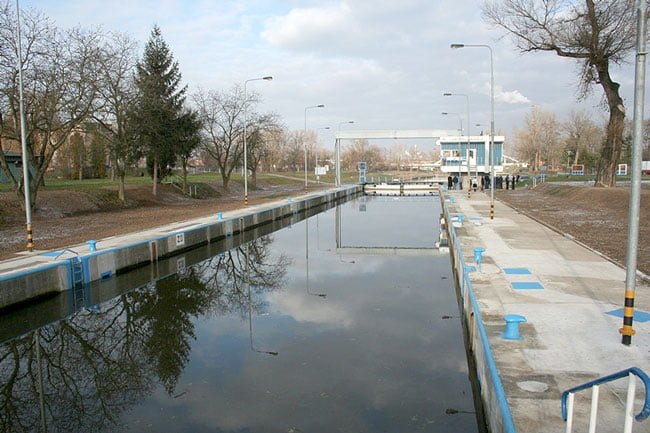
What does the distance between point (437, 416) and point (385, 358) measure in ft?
7.23

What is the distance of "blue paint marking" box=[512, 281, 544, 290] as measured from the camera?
36.8 ft

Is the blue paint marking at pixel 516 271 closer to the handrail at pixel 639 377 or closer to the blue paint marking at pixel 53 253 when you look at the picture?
the handrail at pixel 639 377

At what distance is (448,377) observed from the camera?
28.0 ft

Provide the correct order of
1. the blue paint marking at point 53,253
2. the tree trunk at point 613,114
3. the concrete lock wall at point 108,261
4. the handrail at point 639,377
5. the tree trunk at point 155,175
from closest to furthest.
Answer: the handrail at point 639,377
the concrete lock wall at point 108,261
the blue paint marking at point 53,253
the tree trunk at point 613,114
the tree trunk at point 155,175

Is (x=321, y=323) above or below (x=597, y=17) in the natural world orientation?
below

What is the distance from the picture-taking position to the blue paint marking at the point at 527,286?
11.2 meters

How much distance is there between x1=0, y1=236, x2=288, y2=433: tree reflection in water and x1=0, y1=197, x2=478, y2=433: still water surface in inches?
1.3

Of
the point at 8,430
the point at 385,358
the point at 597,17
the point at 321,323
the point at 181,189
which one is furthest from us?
the point at 181,189

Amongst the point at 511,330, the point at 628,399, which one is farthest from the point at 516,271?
the point at 628,399

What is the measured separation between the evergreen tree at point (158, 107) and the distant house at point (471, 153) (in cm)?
3519

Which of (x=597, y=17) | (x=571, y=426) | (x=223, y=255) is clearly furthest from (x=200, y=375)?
(x=597, y=17)

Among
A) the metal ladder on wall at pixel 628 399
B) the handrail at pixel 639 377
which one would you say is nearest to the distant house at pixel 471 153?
the metal ladder on wall at pixel 628 399

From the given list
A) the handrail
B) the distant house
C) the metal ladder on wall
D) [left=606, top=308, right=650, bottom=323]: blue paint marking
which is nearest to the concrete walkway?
[left=606, top=308, right=650, bottom=323]: blue paint marking

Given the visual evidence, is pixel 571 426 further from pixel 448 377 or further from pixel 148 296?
pixel 148 296
